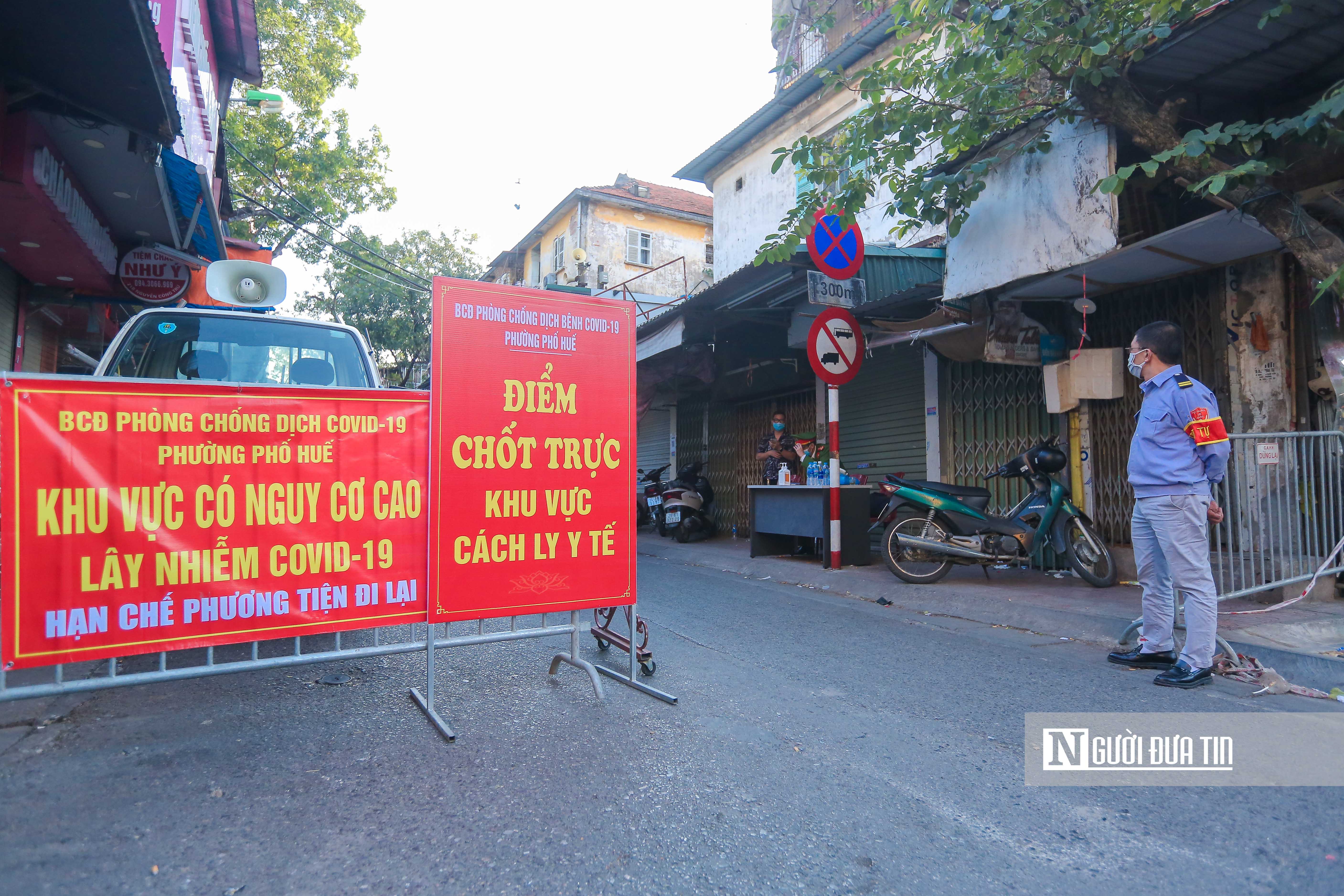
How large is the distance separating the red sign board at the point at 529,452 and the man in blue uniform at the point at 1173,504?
2.78 m

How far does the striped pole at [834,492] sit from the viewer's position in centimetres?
804

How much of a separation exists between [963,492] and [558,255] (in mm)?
23294

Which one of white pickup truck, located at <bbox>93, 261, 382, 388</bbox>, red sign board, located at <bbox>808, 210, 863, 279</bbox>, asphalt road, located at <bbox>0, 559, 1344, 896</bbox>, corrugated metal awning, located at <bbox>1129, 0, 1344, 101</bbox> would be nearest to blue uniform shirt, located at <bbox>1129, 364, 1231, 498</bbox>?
asphalt road, located at <bbox>0, 559, 1344, 896</bbox>

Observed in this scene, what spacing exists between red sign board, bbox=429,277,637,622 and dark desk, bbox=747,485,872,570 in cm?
489

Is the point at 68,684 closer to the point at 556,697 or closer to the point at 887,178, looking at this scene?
the point at 556,697

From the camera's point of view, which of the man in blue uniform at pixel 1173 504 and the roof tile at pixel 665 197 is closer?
the man in blue uniform at pixel 1173 504

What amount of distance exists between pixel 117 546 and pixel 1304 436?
651 cm

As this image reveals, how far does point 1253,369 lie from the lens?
6285 mm

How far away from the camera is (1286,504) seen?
509cm

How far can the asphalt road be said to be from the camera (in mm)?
2090

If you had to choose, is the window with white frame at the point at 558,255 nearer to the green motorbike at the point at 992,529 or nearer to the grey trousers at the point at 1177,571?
the green motorbike at the point at 992,529

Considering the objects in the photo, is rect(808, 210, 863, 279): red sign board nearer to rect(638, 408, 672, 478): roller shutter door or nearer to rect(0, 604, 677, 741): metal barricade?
rect(0, 604, 677, 741): metal barricade

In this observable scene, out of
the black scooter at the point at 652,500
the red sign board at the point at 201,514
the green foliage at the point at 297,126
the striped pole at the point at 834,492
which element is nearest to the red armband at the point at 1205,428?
the red sign board at the point at 201,514

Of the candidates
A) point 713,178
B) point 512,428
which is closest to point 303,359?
point 512,428
